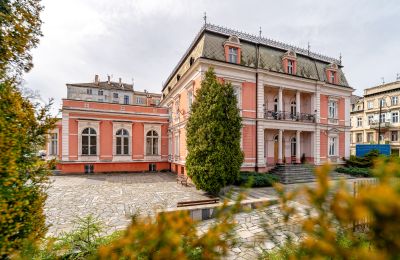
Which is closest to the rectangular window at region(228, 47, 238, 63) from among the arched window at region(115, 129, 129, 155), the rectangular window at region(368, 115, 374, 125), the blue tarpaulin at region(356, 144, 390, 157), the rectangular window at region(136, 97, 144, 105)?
the arched window at region(115, 129, 129, 155)

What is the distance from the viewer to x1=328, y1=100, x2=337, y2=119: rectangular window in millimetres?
19203

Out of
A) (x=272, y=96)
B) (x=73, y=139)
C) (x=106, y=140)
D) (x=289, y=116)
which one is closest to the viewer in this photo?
(x=289, y=116)

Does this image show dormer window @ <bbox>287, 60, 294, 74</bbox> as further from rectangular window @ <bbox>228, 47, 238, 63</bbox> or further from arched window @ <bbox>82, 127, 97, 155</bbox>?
arched window @ <bbox>82, 127, 97, 155</bbox>

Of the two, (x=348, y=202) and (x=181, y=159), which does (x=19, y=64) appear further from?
(x=181, y=159)

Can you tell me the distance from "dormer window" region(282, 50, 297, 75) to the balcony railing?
12.3 feet

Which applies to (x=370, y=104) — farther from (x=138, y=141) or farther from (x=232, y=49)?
(x=138, y=141)

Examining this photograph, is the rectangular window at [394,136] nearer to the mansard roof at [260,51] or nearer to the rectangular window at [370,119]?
the rectangular window at [370,119]

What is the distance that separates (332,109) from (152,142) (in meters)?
19.4

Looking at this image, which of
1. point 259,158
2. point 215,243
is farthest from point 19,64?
point 259,158

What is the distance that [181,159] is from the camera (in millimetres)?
16375

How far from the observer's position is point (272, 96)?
17.9 m

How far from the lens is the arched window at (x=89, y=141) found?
61.8ft

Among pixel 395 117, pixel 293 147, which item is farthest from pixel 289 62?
pixel 395 117

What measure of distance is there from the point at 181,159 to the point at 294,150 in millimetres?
10981
